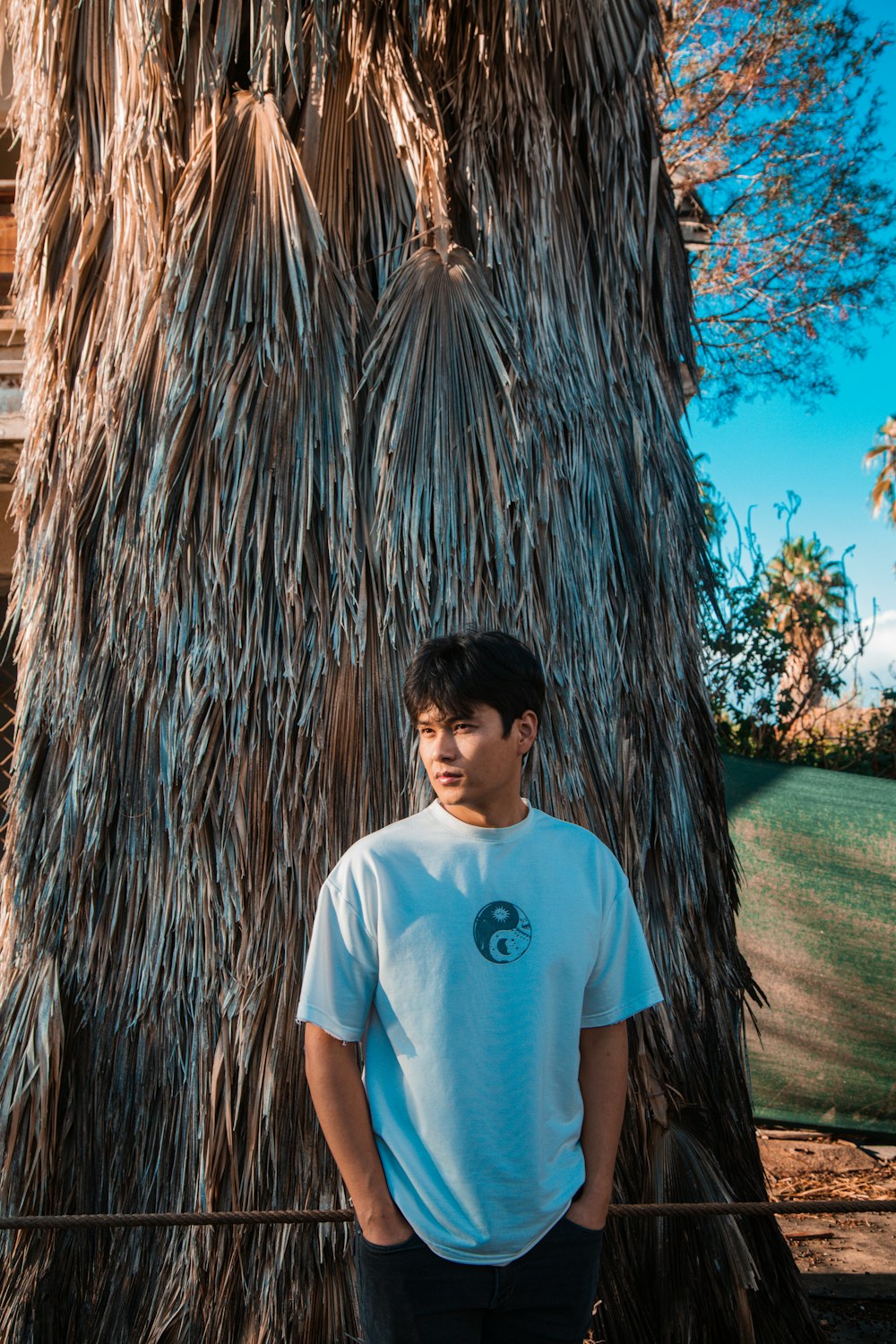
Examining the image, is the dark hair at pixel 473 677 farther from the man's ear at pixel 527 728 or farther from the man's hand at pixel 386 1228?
the man's hand at pixel 386 1228

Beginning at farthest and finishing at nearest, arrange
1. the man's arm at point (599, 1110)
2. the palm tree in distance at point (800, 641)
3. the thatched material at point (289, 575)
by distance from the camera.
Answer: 1. the palm tree in distance at point (800, 641)
2. the thatched material at point (289, 575)
3. the man's arm at point (599, 1110)

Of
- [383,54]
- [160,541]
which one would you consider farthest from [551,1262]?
[383,54]

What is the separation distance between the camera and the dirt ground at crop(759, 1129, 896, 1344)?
3.72 metres

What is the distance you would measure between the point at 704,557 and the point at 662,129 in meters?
1.53

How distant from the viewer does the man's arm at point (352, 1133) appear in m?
1.70

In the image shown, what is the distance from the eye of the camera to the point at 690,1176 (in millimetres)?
3117


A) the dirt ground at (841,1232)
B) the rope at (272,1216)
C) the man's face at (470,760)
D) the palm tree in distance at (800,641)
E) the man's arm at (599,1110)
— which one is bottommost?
the dirt ground at (841,1232)

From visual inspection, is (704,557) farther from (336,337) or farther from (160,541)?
(160,541)

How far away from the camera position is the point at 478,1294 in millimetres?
1698

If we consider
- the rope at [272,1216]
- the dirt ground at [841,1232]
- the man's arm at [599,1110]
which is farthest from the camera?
the dirt ground at [841,1232]

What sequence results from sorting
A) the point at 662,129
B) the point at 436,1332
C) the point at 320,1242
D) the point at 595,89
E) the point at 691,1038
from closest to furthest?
the point at 436,1332 → the point at 320,1242 → the point at 691,1038 → the point at 595,89 → the point at 662,129

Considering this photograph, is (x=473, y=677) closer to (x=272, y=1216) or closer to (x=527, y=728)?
(x=527, y=728)

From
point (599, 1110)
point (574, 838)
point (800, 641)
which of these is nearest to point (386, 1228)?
point (599, 1110)

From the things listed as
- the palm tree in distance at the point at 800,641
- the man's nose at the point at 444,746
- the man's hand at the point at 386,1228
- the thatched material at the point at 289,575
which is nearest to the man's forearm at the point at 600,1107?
the man's hand at the point at 386,1228
